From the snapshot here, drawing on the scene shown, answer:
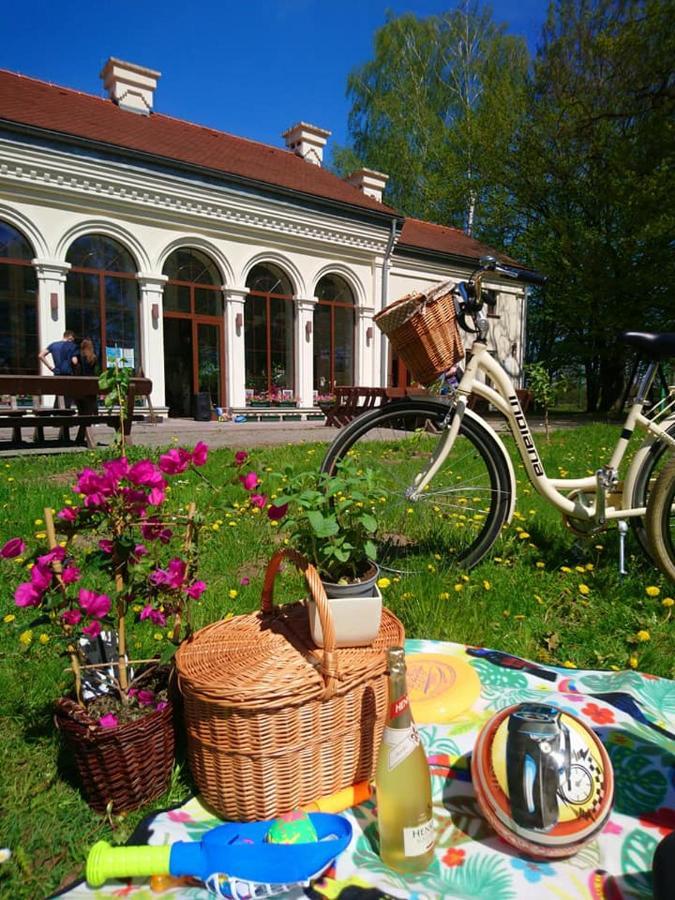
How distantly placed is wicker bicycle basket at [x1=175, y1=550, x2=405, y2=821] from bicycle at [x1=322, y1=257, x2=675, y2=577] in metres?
1.28

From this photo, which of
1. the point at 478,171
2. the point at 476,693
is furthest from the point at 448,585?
the point at 478,171

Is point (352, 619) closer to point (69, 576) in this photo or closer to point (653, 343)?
point (69, 576)

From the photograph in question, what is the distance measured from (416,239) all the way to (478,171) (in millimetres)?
4413

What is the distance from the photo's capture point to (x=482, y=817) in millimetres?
1462

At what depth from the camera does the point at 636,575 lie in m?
2.97

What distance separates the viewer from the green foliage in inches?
65.5

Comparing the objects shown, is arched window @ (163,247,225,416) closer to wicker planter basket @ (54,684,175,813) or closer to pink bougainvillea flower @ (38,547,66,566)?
pink bougainvillea flower @ (38,547,66,566)

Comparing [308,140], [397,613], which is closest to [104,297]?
[308,140]

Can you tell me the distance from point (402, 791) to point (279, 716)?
317 mm

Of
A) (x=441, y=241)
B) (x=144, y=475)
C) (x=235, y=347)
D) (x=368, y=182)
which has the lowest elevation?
(x=144, y=475)

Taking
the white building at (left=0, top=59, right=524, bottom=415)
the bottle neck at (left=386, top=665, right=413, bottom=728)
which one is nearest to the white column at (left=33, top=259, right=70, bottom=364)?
the white building at (left=0, top=59, right=524, bottom=415)

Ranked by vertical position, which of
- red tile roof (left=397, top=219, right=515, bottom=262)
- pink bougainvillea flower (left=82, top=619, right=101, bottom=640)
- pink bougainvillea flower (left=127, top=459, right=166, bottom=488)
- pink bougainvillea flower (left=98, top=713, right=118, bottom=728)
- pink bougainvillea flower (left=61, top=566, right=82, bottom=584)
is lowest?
pink bougainvillea flower (left=98, top=713, right=118, bottom=728)

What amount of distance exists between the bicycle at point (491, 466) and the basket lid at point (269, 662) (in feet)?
3.73

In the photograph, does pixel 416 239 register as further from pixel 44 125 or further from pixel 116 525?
pixel 116 525
